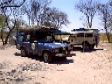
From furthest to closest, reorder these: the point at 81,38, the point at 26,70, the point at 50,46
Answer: the point at 81,38, the point at 50,46, the point at 26,70

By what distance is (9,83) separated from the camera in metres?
13.3

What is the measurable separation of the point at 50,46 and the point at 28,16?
38.1 m

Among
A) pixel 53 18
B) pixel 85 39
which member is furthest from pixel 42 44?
pixel 53 18

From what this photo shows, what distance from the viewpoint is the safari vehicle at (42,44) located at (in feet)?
71.2

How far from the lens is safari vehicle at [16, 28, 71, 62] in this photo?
21692 mm

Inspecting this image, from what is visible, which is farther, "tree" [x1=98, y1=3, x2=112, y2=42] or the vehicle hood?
A: "tree" [x1=98, y1=3, x2=112, y2=42]

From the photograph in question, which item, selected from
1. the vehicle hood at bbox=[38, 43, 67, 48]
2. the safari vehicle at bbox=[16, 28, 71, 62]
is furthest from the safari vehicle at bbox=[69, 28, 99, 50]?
the vehicle hood at bbox=[38, 43, 67, 48]

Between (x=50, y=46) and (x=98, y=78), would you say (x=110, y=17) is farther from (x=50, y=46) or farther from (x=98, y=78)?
(x=98, y=78)

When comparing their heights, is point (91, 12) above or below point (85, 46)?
above

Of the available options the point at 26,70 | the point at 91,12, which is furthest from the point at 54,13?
the point at 26,70

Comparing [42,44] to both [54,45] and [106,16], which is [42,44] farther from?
[106,16]

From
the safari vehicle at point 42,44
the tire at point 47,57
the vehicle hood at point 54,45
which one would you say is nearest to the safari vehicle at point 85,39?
the safari vehicle at point 42,44

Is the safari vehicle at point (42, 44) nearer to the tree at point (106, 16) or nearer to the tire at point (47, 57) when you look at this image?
the tire at point (47, 57)

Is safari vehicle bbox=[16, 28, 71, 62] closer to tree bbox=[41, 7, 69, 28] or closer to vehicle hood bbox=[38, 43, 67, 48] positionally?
vehicle hood bbox=[38, 43, 67, 48]
